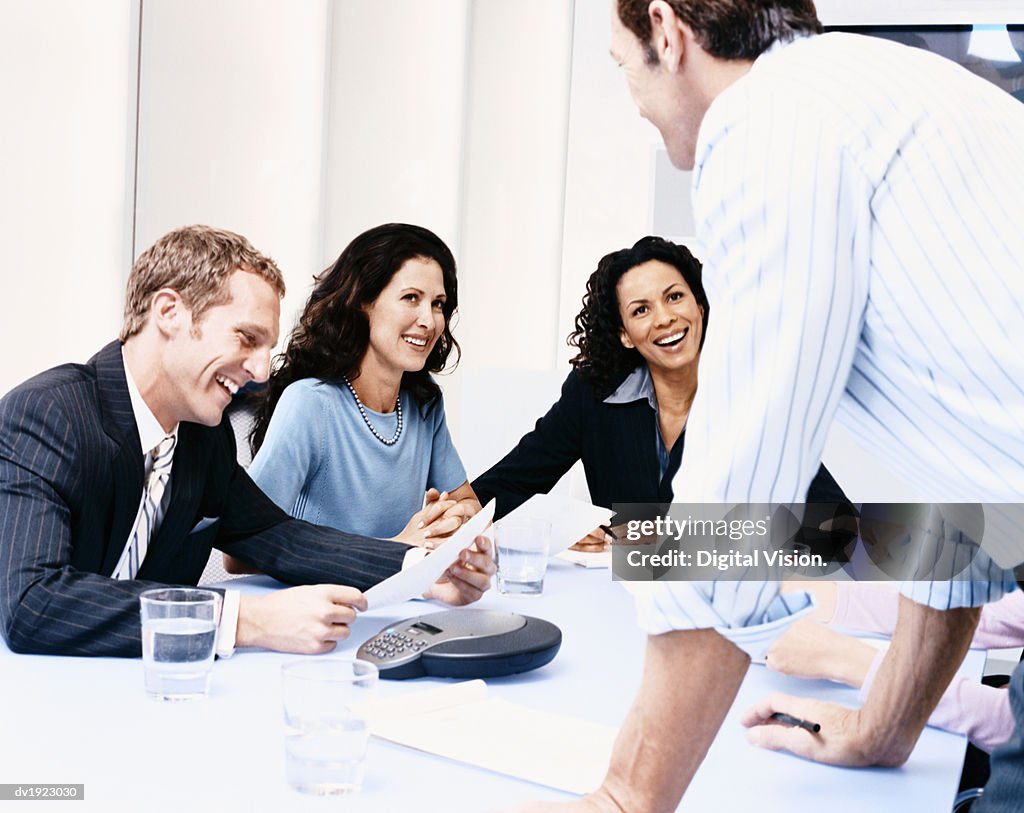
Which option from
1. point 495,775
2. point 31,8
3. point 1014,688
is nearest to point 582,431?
point 31,8

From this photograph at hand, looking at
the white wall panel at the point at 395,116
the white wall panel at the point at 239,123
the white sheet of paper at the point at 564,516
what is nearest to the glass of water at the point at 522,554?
the white sheet of paper at the point at 564,516

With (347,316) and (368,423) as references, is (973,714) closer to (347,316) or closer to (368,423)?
(368,423)

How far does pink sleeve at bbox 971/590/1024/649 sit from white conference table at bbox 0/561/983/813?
0.47 m

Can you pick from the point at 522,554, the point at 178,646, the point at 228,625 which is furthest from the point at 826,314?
the point at 522,554

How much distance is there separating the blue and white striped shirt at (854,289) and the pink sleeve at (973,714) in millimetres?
481

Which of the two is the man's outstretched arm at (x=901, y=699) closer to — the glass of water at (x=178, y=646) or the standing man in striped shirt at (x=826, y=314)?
the standing man in striped shirt at (x=826, y=314)

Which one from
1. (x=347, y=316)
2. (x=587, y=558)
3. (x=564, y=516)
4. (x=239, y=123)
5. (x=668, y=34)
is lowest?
(x=587, y=558)

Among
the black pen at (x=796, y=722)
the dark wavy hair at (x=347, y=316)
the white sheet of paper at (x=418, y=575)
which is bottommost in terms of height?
the black pen at (x=796, y=722)

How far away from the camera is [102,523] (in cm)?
167

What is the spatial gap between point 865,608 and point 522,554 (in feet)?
1.89

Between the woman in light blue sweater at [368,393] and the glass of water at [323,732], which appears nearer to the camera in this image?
the glass of water at [323,732]

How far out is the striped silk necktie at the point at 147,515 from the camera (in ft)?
5.82

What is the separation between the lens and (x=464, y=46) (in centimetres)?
478

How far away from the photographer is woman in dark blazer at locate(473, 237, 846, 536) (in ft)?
9.78
